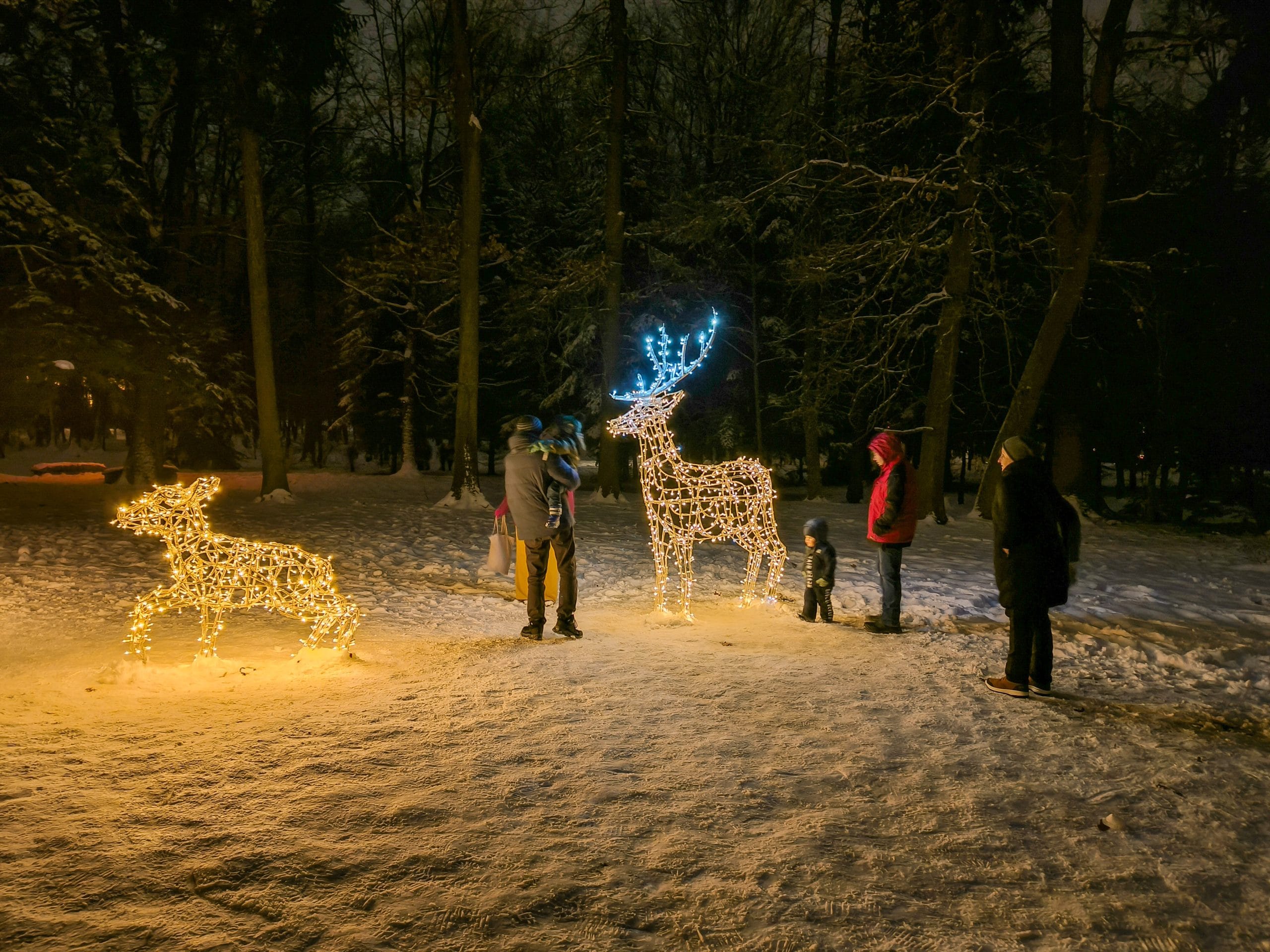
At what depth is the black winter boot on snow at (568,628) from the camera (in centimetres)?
690

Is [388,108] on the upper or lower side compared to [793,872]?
upper

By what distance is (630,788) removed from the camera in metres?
3.84

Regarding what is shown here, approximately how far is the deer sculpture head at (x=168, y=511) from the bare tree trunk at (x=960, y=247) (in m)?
12.2

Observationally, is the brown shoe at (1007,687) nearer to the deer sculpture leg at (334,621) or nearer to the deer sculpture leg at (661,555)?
the deer sculpture leg at (661,555)

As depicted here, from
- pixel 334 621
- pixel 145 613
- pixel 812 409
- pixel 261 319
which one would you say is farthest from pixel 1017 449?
pixel 261 319

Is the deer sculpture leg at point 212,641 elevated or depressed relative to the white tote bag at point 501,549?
depressed

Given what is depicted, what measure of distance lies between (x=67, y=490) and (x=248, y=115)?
9.98 meters

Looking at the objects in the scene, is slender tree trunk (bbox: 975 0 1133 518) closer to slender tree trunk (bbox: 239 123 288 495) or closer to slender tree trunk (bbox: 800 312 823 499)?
slender tree trunk (bbox: 800 312 823 499)

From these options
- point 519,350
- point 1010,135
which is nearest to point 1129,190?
point 1010,135

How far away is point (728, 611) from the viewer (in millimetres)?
8258

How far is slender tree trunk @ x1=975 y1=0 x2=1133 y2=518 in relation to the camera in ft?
45.9

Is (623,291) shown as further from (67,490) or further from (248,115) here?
(67,490)

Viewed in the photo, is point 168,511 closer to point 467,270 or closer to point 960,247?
point 467,270

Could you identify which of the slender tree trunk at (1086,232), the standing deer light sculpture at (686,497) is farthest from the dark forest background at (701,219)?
the standing deer light sculpture at (686,497)
